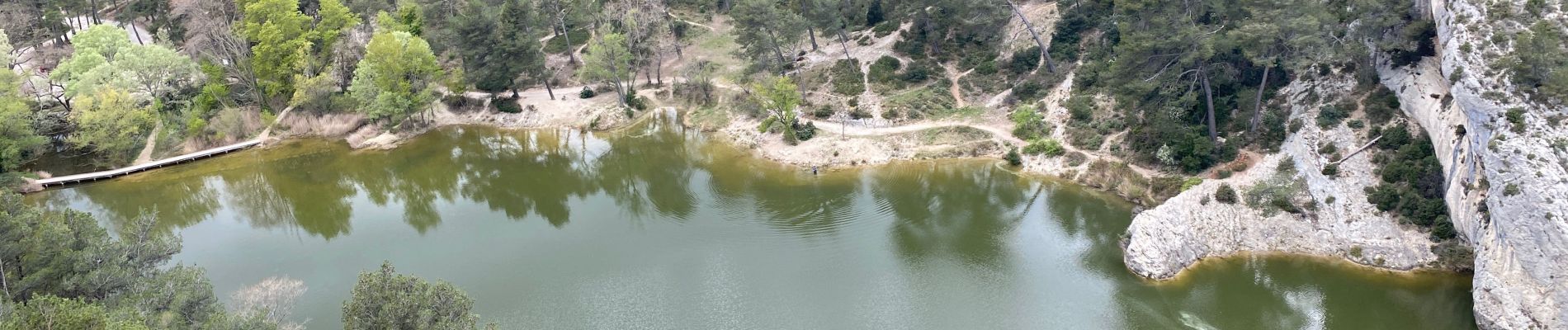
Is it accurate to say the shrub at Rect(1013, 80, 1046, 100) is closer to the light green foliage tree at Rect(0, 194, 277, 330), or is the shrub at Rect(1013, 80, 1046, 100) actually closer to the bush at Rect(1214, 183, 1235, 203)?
the bush at Rect(1214, 183, 1235, 203)

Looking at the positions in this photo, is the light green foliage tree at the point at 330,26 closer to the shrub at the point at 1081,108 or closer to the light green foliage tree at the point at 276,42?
the light green foliage tree at the point at 276,42

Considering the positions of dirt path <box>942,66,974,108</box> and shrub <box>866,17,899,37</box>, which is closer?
dirt path <box>942,66,974,108</box>

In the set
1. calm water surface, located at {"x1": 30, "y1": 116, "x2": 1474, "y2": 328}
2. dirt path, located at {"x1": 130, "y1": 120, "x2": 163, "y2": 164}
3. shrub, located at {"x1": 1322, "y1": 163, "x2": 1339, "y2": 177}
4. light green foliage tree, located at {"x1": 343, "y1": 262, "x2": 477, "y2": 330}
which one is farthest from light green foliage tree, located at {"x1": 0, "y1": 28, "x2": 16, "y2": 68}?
shrub, located at {"x1": 1322, "y1": 163, "x2": 1339, "y2": 177}

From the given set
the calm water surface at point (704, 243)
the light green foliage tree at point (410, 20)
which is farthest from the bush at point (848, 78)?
the light green foliage tree at point (410, 20)

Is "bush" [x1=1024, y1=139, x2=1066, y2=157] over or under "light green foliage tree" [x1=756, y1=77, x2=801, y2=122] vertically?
under

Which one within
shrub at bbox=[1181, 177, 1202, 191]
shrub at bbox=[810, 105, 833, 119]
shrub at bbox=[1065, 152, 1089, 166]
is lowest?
shrub at bbox=[1181, 177, 1202, 191]

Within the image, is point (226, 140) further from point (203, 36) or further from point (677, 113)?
point (677, 113)
